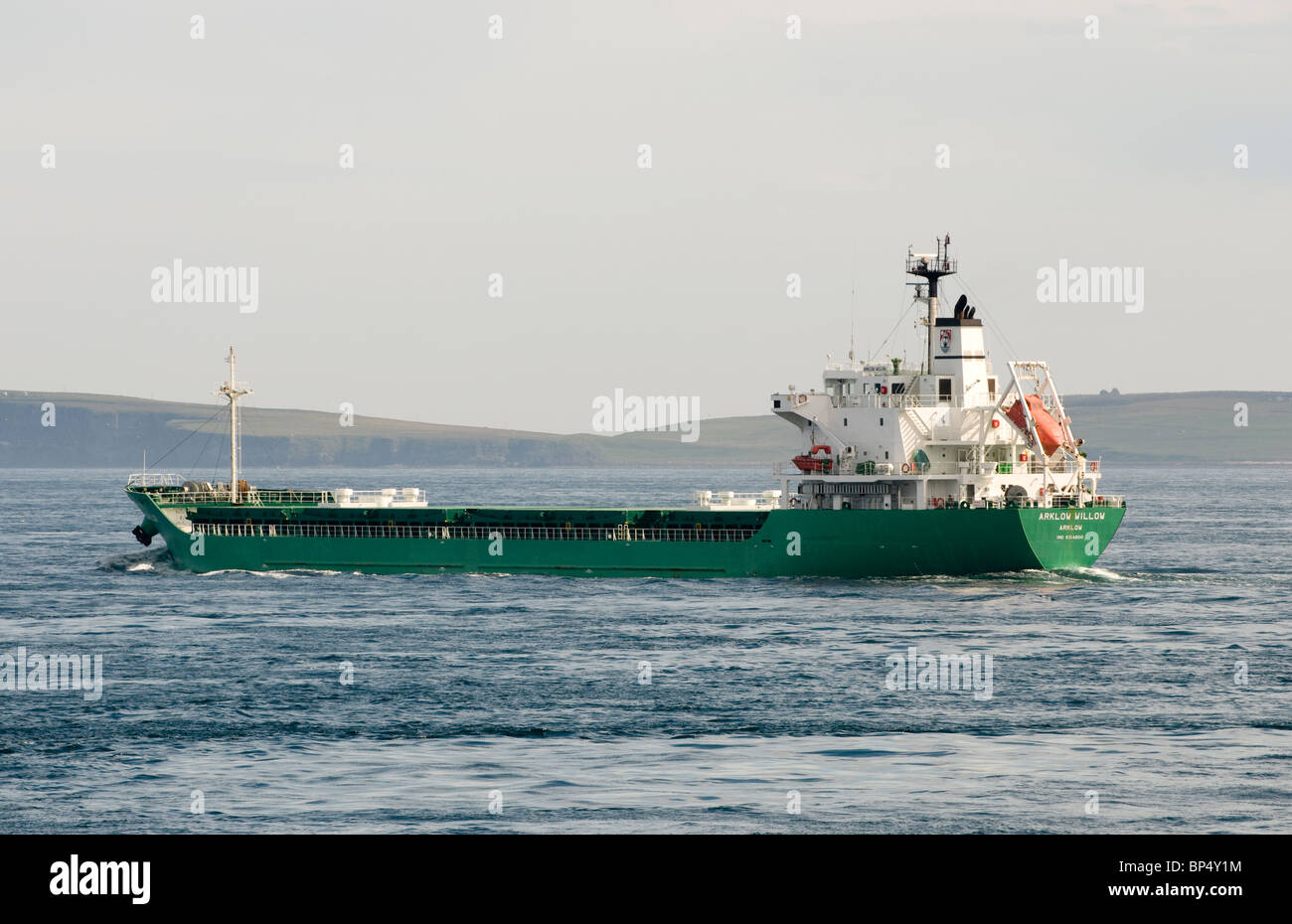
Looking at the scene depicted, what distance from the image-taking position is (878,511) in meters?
61.4

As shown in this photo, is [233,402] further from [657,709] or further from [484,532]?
[657,709]

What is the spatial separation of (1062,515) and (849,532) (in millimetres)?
8247

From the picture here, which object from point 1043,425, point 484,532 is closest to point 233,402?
point 484,532

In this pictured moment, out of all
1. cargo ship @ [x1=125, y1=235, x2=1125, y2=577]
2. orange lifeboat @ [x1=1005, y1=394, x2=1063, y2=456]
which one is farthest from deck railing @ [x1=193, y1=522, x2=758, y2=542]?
orange lifeboat @ [x1=1005, y1=394, x2=1063, y2=456]

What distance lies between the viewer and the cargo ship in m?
60.7

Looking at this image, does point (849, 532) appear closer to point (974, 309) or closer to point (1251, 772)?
point (974, 309)

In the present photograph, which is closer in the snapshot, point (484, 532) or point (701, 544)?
point (701, 544)

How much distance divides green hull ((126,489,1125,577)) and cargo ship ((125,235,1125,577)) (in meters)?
0.06

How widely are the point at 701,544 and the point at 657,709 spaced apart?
1180 inches

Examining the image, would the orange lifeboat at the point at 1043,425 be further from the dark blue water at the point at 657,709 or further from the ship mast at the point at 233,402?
the ship mast at the point at 233,402

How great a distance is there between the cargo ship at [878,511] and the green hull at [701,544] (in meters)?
0.06

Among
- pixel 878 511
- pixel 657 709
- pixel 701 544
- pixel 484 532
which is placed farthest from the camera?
pixel 484 532

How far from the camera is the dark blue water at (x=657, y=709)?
27.2 meters
